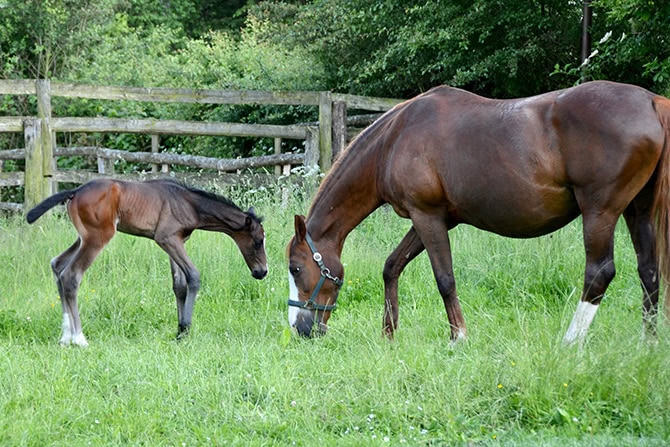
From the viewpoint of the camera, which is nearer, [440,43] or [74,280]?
[74,280]

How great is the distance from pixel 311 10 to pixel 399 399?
1256 cm

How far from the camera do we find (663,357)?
15.2ft

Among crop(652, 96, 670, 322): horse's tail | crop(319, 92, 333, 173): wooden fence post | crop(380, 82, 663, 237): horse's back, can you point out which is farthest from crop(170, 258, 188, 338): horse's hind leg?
crop(319, 92, 333, 173): wooden fence post

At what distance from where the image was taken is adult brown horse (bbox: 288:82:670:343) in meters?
5.42

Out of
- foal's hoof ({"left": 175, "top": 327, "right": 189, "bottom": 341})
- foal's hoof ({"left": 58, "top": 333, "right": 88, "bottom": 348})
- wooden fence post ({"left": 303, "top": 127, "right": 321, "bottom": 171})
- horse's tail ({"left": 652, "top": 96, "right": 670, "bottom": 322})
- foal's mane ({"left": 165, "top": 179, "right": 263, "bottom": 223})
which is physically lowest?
foal's hoof ({"left": 58, "top": 333, "right": 88, "bottom": 348})

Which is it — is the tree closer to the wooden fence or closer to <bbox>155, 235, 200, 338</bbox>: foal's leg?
the wooden fence

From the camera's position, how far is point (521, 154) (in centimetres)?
568

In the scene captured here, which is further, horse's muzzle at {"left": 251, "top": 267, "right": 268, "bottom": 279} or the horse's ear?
horse's muzzle at {"left": 251, "top": 267, "right": 268, "bottom": 279}

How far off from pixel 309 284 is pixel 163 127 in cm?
700

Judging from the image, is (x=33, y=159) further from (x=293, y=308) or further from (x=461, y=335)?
(x=461, y=335)

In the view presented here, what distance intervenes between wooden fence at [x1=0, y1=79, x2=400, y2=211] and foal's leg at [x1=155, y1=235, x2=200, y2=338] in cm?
498

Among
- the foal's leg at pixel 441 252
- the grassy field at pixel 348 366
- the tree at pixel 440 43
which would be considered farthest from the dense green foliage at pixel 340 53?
the foal's leg at pixel 441 252

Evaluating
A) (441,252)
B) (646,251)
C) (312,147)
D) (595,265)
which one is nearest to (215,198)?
(441,252)

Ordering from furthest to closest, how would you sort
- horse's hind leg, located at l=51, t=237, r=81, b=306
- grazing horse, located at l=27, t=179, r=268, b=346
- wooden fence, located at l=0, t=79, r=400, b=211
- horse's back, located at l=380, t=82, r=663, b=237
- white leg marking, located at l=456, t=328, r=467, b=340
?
1. wooden fence, located at l=0, t=79, r=400, b=211
2. horse's hind leg, located at l=51, t=237, r=81, b=306
3. grazing horse, located at l=27, t=179, r=268, b=346
4. white leg marking, located at l=456, t=328, r=467, b=340
5. horse's back, located at l=380, t=82, r=663, b=237
